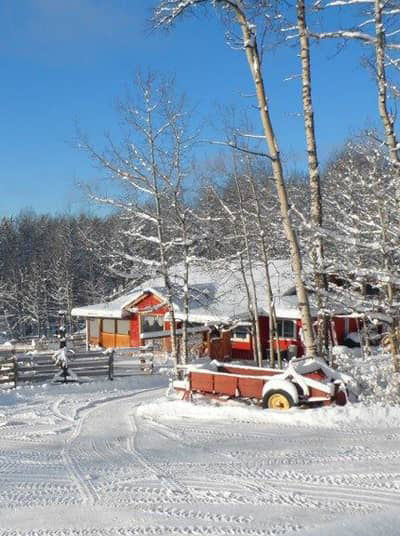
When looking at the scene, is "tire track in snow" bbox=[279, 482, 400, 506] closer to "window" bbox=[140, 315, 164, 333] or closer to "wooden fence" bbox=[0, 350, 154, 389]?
"wooden fence" bbox=[0, 350, 154, 389]

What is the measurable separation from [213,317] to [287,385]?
17025 millimetres

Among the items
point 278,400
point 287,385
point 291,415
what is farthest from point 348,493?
point 278,400

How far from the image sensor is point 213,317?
2830cm

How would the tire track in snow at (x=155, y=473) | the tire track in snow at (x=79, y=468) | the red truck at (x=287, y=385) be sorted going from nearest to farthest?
the tire track in snow at (x=79, y=468) → the tire track in snow at (x=155, y=473) → the red truck at (x=287, y=385)

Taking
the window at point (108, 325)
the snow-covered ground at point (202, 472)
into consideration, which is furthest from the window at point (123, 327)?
the snow-covered ground at point (202, 472)

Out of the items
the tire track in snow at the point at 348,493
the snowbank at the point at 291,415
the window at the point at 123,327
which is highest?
the window at the point at 123,327

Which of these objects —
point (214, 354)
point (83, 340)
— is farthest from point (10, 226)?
point (214, 354)

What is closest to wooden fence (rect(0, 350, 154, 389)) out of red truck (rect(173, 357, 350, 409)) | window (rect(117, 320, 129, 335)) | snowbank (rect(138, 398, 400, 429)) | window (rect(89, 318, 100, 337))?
snowbank (rect(138, 398, 400, 429))

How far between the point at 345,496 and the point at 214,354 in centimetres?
2274

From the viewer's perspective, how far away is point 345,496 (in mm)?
6562

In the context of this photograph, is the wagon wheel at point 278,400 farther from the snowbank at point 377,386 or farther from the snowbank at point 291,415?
the snowbank at point 377,386

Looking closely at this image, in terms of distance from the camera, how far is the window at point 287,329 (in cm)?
2942

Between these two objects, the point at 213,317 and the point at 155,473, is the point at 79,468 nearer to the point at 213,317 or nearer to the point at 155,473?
the point at 155,473

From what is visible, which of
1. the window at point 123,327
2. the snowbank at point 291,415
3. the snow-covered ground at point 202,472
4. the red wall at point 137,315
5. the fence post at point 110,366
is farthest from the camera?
the window at point 123,327
